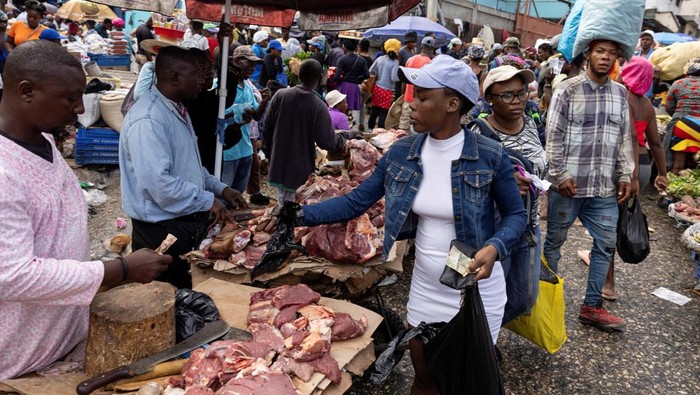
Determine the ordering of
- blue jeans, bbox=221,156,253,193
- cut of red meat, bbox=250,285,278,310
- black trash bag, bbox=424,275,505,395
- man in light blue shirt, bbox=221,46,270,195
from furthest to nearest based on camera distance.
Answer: blue jeans, bbox=221,156,253,193, man in light blue shirt, bbox=221,46,270,195, cut of red meat, bbox=250,285,278,310, black trash bag, bbox=424,275,505,395

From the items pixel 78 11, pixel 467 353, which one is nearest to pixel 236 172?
pixel 467 353

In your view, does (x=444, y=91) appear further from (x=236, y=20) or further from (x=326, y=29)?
(x=236, y=20)

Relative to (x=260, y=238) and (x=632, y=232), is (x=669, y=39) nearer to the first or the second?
(x=632, y=232)

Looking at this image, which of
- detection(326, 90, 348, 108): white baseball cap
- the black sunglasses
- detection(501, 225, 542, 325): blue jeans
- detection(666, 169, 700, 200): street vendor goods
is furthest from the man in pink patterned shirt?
detection(666, 169, 700, 200): street vendor goods

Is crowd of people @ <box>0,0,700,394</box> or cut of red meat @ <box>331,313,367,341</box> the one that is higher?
crowd of people @ <box>0,0,700,394</box>

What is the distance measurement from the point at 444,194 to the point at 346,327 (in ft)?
2.88

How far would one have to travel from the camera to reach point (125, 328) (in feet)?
7.11

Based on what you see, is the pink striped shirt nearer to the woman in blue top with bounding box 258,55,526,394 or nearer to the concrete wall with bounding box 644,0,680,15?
the woman in blue top with bounding box 258,55,526,394

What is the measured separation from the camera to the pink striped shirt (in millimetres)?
1778

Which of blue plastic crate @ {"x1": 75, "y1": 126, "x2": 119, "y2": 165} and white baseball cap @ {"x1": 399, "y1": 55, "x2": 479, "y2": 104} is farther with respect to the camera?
blue plastic crate @ {"x1": 75, "y1": 126, "x2": 119, "y2": 165}

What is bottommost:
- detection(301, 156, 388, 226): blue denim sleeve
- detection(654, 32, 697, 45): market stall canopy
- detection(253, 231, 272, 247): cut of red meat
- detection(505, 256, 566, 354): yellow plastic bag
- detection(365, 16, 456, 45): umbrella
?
detection(505, 256, 566, 354): yellow plastic bag

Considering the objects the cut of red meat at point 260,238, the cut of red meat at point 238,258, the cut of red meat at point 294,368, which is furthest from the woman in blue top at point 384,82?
the cut of red meat at point 294,368

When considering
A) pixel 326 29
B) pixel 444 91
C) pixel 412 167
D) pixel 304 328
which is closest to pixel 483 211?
pixel 412 167

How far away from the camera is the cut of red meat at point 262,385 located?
2.12 m
